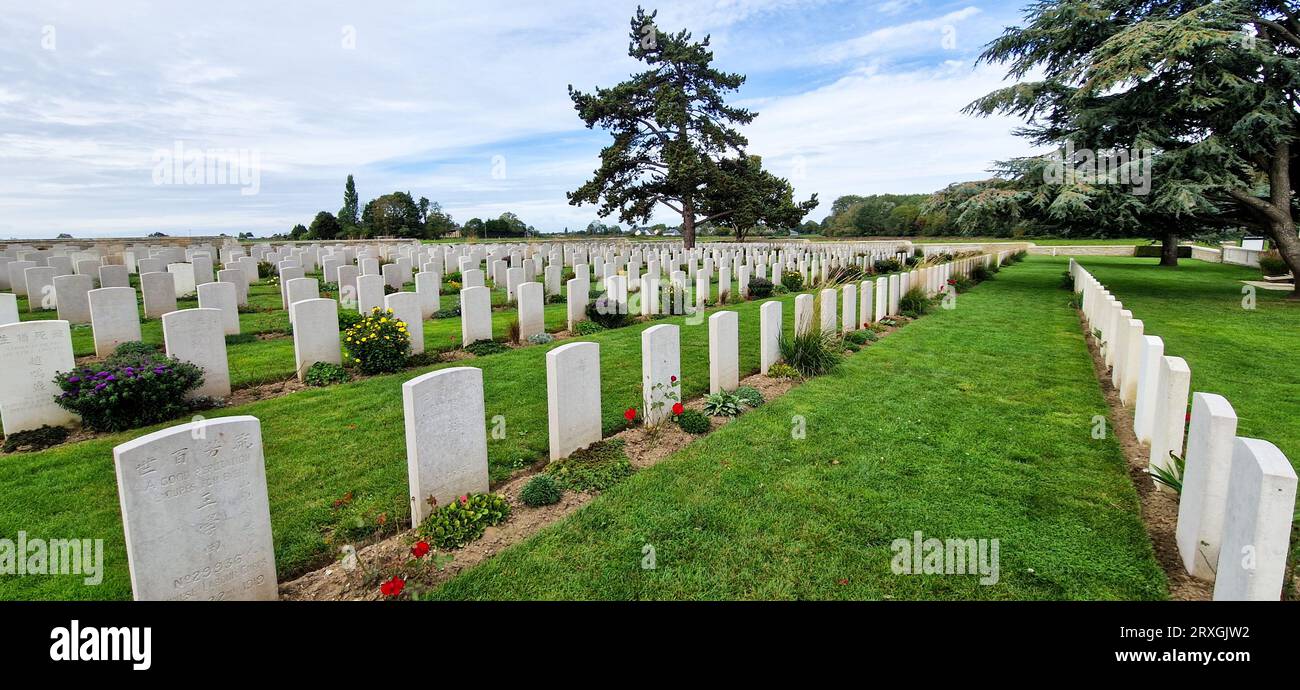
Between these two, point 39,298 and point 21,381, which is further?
point 39,298

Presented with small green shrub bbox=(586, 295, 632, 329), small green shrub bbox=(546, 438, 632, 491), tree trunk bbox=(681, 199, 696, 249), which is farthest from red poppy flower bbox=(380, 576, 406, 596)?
tree trunk bbox=(681, 199, 696, 249)

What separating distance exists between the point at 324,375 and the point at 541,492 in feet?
15.4

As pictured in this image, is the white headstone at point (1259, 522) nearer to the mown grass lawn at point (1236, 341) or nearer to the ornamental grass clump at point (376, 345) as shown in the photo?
the mown grass lawn at point (1236, 341)

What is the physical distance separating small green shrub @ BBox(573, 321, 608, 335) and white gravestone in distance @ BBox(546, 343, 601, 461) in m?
5.96

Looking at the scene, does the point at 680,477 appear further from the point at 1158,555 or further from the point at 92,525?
the point at 92,525

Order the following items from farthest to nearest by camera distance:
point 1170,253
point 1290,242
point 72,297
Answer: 1. point 1170,253
2. point 1290,242
3. point 72,297

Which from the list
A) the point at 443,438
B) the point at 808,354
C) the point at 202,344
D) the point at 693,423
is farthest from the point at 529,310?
the point at 443,438

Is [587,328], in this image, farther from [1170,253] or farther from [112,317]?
[1170,253]

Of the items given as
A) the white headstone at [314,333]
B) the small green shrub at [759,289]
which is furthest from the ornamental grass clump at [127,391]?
the small green shrub at [759,289]

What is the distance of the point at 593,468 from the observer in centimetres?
500

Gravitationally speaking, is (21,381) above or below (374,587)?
above

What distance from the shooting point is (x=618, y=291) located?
12594mm
